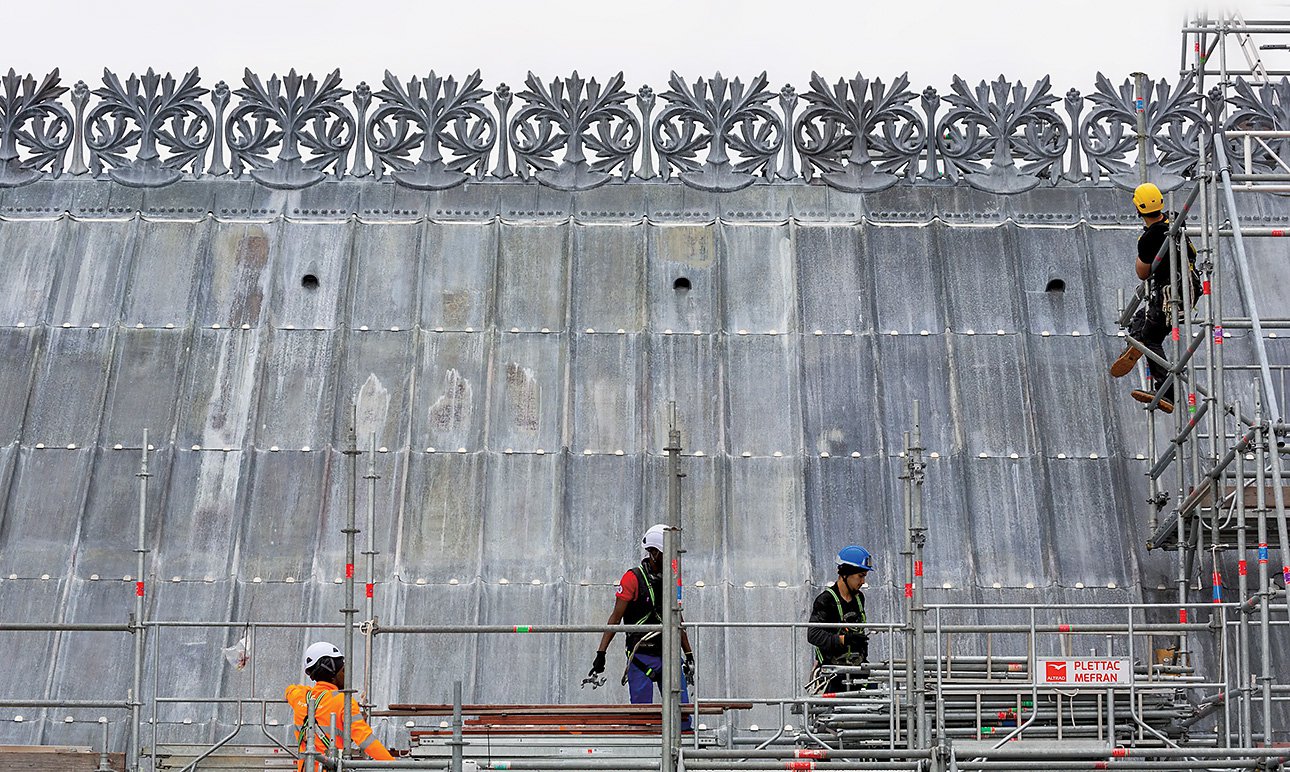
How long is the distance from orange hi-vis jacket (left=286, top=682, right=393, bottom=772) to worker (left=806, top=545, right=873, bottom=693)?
407cm

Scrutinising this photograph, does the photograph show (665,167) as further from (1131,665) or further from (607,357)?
(1131,665)

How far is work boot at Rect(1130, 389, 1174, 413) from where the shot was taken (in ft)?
73.6

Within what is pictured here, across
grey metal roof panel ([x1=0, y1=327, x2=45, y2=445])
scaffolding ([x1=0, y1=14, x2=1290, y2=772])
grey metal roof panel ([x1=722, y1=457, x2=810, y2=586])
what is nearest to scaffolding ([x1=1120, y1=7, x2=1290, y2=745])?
scaffolding ([x1=0, y1=14, x2=1290, y2=772])

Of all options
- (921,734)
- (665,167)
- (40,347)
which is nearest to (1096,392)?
(665,167)

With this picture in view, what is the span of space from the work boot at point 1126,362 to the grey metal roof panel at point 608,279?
558 centimetres

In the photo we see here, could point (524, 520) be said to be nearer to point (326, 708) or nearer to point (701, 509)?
point (701, 509)

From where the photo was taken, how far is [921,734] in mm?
17766

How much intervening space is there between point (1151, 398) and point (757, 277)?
5.49m

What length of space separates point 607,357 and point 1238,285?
7.79 m

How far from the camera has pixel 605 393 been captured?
971 inches

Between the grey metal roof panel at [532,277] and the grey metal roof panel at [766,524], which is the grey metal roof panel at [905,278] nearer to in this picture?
the grey metal roof panel at [766,524]

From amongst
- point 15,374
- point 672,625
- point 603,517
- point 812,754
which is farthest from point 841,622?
point 15,374

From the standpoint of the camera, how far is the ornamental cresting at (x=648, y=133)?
27.0m

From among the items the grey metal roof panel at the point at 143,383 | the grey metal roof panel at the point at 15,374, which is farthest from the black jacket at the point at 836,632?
the grey metal roof panel at the point at 15,374
